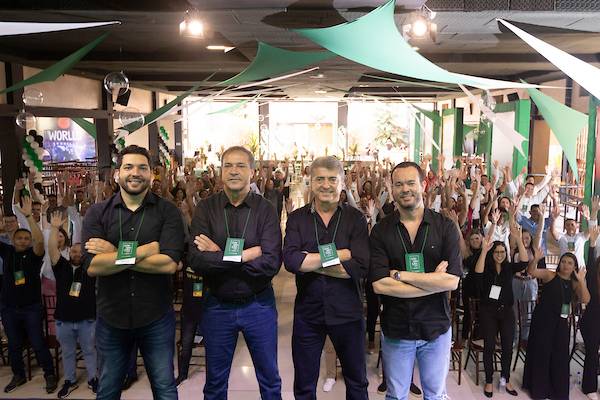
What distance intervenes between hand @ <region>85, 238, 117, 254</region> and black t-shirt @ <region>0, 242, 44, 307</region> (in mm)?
1446

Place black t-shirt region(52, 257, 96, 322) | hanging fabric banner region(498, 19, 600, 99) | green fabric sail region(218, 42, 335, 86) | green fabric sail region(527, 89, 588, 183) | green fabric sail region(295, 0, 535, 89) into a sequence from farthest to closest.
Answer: green fabric sail region(218, 42, 335, 86) < green fabric sail region(527, 89, 588, 183) < black t-shirt region(52, 257, 96, 322) < green fabric sail region(295, 0, 535, 89) < hanging fabric banner region(498, 19, 600, 99)

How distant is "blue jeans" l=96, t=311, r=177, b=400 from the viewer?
99.4 inches

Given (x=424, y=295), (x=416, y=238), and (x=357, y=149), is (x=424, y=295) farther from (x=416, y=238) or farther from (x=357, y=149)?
(x=357, y=149)

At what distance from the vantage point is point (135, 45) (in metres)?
7.51

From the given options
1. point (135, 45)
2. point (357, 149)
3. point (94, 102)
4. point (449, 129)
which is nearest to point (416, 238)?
point (135, 45)

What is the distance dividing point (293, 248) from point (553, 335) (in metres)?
2.13

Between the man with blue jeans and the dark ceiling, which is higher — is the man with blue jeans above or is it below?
below

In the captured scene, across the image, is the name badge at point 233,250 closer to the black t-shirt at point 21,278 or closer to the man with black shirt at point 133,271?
the man with black shirt at point 133,271

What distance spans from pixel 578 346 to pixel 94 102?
450 inches

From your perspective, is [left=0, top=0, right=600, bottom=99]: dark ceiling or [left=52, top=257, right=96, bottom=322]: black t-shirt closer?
[left=52, top=257, right=96, bottom=322]: black t-shirt

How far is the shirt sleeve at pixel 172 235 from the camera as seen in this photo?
254 cm

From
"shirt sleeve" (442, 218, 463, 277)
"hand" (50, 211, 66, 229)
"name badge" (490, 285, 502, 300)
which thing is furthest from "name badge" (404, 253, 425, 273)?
"hand" (50, 211, 66, 229)

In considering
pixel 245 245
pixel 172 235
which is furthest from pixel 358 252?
pixel 172 235

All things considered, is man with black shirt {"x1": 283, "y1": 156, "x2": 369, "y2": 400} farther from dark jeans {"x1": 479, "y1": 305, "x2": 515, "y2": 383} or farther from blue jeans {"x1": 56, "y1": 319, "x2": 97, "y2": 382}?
blue jeans {"x1": 56, "y1": 319, "x2": 97, "y2": 382}
